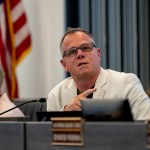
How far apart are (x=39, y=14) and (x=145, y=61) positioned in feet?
5.17

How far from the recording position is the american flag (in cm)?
496

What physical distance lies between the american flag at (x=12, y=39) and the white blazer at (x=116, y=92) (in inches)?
82.9

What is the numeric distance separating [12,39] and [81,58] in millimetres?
2496

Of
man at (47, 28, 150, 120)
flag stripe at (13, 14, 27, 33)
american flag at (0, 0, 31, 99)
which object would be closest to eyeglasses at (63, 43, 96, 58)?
man at (47, 28, 150, 120)

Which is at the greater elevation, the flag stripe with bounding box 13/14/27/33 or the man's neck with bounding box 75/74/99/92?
the flag stripe with bounding box 13/14/27/33

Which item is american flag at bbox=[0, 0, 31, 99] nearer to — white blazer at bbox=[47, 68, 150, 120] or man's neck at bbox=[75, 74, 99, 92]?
white blazer at bbox=[47, 68, 150, 120]

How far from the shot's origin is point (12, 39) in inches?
196

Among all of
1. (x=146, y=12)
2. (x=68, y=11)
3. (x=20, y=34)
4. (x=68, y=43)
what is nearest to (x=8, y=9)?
(x=20, y=34)

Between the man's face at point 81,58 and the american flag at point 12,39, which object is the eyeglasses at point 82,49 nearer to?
the man's face at point 81,58

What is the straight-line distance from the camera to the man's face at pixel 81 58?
104 inches

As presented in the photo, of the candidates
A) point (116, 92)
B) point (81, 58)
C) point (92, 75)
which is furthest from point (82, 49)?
point (116, 92)

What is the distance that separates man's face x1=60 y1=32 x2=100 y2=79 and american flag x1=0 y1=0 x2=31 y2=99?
7.63ft

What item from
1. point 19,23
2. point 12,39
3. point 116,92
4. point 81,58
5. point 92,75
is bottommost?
point 116,92

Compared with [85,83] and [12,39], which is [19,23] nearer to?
[12,39]
